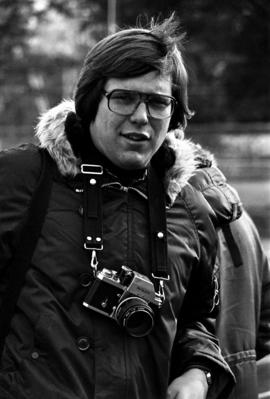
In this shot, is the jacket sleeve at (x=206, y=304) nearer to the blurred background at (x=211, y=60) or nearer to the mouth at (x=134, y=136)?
the mouth at (x=134, y=136)

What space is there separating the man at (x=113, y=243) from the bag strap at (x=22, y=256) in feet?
0.06

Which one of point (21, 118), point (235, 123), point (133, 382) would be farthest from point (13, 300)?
point (21, 118)

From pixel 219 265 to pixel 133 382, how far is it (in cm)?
69

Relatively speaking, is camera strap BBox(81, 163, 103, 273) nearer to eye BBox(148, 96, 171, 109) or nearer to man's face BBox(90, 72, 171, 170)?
man's face BBox(90, 72, 171, 170)

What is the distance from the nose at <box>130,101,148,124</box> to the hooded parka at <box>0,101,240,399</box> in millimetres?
182

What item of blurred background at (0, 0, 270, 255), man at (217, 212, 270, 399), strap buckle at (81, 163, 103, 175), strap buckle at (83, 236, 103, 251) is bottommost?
→ blurred background at (0, 0, 270, 255)

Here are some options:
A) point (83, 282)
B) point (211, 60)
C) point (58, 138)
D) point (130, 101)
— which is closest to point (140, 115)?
point (130, 101)

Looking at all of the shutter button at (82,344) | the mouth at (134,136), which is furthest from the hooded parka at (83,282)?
the mouth at (134,136)

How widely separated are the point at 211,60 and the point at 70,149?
84.6 ft

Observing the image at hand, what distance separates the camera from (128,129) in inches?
100

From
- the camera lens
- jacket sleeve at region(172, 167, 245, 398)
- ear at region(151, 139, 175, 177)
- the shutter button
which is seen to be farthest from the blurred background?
the shutter button

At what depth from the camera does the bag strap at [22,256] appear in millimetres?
2391

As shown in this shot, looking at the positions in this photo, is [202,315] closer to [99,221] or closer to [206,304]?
[206,304]

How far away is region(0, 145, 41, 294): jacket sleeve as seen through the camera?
95.7 inches
